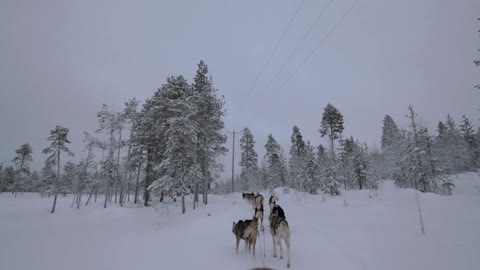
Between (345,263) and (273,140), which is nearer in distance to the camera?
(345,263)

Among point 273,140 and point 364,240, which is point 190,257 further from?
point 273,140

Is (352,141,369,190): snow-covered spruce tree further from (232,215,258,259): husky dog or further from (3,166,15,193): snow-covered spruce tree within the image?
(3,166,15,193): snow-covered spruce tree

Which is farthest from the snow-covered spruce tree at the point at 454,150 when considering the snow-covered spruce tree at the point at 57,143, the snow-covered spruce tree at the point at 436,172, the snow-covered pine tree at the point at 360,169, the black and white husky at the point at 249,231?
the snow-covered spruce tree at the point at 57,143

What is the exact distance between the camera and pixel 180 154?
24.6m

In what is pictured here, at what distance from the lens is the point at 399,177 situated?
1854 inches

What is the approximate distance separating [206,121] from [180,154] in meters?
6.13

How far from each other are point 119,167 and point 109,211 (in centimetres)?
1185

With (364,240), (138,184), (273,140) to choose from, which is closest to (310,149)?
(273,140)

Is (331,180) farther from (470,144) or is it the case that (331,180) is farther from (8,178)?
(8,178)

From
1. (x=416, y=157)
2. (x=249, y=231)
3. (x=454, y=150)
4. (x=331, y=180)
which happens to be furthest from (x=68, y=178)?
(x=454, y=150)

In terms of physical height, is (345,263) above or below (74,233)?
above

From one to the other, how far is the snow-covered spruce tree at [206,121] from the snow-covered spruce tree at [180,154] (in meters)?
1.88

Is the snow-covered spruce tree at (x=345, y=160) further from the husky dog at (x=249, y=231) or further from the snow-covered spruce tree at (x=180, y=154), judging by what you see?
the husky dog at (x=249, y=231)

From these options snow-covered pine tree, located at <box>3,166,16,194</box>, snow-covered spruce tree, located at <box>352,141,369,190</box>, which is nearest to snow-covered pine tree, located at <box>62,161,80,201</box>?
snow-covered pine tree, located at <box>3,166,16,194</box>
